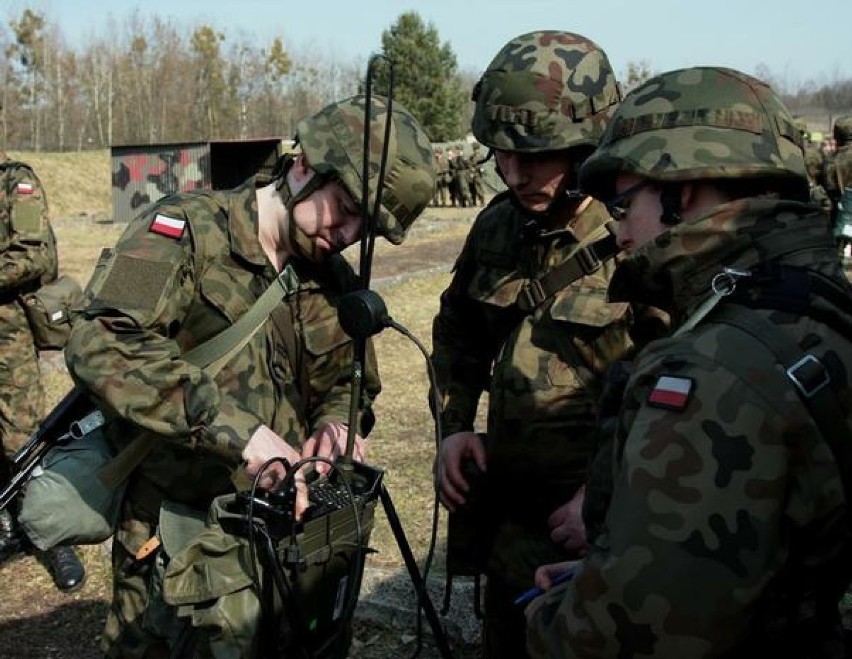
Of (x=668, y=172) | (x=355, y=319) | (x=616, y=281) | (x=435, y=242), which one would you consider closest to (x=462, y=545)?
(x=355, y=319)

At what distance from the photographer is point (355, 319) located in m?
2.30

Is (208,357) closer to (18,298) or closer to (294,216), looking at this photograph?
(294,216)

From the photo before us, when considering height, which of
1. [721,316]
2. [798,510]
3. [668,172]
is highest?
[668,172]

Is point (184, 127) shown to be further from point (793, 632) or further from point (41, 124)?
point (793, 632)

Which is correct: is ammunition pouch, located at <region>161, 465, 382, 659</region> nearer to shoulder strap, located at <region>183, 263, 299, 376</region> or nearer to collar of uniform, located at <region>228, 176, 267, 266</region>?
shoulder strap, located at <region>183, 263, 299, 376</region>

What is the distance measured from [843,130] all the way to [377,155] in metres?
12.4

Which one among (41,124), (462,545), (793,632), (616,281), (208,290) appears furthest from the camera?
(41,124)

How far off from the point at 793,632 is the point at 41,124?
2249 inches

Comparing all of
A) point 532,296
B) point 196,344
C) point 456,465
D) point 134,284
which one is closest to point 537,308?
point 532,296

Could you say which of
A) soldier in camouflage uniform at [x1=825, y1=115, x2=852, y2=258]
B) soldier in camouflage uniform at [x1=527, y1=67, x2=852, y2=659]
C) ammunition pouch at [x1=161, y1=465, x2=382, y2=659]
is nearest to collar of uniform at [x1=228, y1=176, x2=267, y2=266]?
ammunition pouch at [x1=161, y1=465, x2=382, y2=659]

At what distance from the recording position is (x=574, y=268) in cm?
267

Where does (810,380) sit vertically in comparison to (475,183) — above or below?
above

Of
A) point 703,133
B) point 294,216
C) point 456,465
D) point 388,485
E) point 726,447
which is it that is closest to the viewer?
point 726,447

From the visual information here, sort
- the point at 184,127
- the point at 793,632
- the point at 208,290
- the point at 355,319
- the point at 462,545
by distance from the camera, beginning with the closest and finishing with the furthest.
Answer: the point at 793,632 → the point at 355,319 → the point at 208,290 → the point at 462,545 → the point at 184,127
